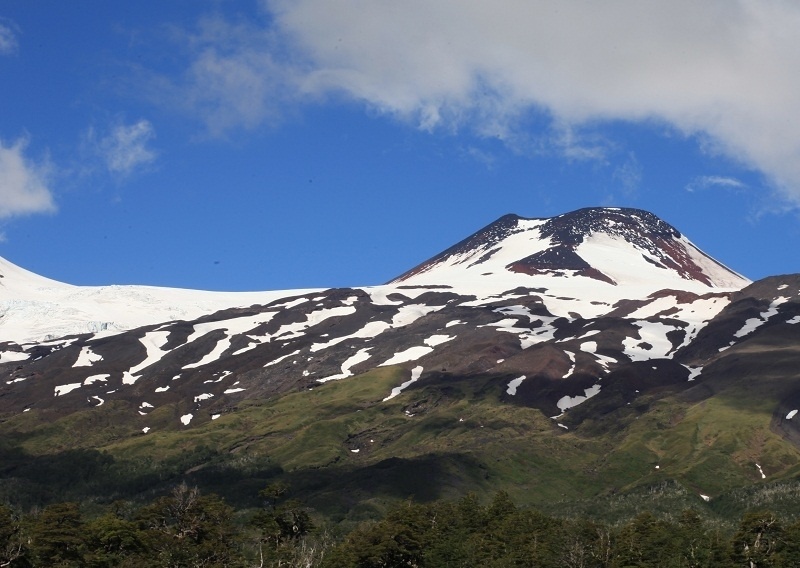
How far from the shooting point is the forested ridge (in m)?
99.6

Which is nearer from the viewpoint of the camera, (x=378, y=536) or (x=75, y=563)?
(x=75, y=563)

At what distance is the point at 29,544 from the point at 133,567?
16.7m

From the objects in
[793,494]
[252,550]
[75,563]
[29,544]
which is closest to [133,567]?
[75,563]

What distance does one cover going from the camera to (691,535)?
125m

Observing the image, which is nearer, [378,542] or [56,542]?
[56,542]

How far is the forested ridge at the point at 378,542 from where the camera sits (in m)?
99.6

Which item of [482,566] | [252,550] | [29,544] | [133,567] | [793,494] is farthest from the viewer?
[793,494]

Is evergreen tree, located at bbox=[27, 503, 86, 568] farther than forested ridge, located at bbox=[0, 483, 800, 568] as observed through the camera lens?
No

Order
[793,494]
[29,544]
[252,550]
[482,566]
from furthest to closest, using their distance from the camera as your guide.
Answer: [793,494], [252,550], [482,566], [29,544]

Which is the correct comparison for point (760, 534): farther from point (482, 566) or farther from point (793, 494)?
point (793, 494)

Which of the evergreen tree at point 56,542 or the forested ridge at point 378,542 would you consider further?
the forested ridge at point 378,542

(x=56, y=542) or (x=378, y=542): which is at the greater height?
(x=56, y=542)

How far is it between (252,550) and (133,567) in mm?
50374

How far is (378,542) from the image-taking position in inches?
4471
